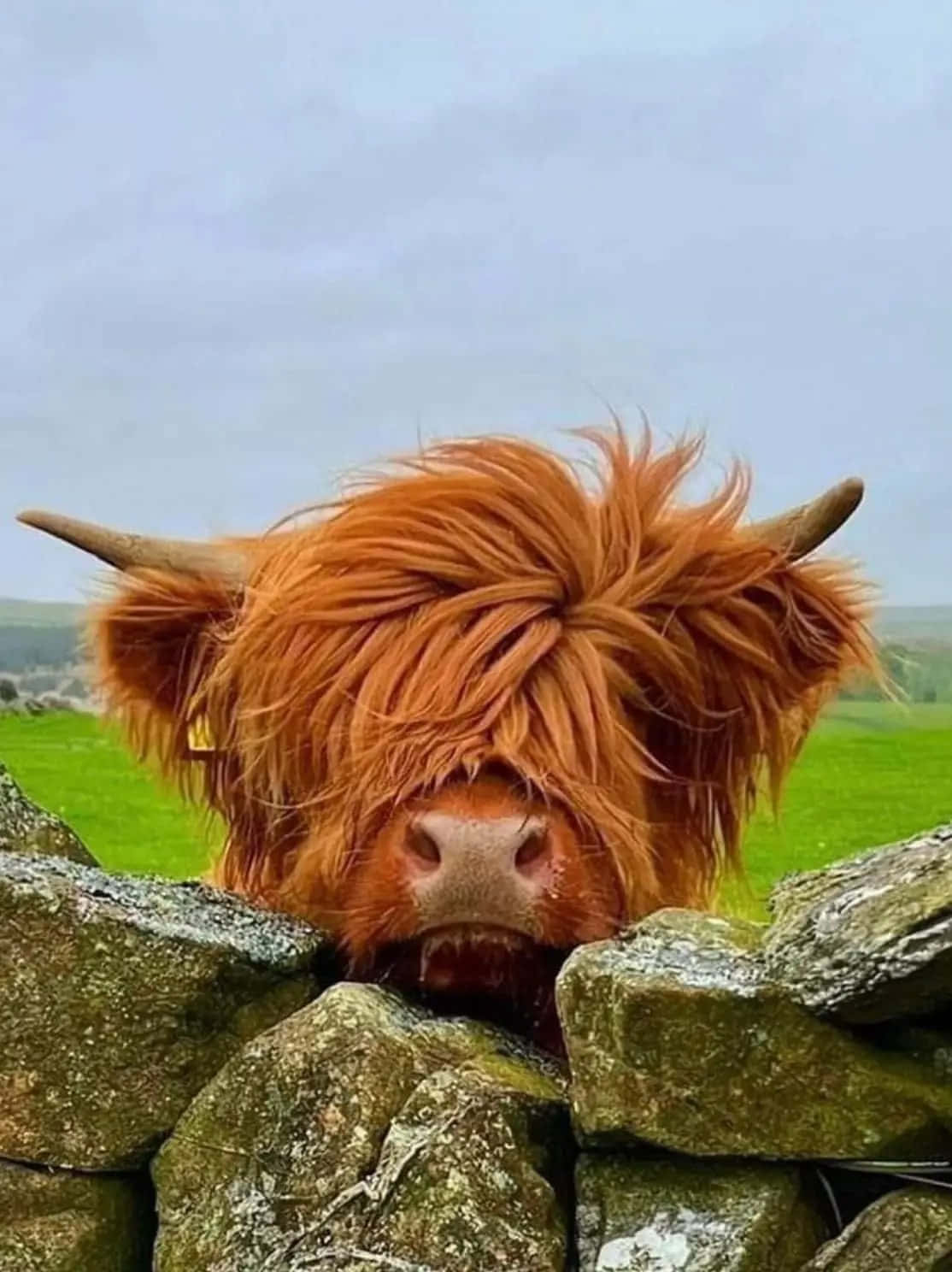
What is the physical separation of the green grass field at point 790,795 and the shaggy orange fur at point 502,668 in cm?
438

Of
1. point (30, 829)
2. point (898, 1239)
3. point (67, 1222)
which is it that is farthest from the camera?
point (30, 829)

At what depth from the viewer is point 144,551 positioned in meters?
3.82

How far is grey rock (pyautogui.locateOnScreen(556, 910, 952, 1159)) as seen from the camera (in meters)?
1.80

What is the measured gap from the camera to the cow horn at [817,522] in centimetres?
363

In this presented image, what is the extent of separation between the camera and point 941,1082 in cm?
184

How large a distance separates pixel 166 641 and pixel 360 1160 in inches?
82.1

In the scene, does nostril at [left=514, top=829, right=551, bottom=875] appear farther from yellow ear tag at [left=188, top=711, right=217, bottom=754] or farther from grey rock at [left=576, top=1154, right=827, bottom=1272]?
yellow ear tag at [left=188, top=711, right=217, bottom=754]

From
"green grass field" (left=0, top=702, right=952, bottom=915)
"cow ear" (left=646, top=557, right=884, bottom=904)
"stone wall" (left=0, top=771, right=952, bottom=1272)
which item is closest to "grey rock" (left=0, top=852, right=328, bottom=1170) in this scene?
"stone wall" (left=0, top=771, right=952, bottom=1272)

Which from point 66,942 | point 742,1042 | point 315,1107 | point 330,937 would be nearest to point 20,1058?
point 66,942

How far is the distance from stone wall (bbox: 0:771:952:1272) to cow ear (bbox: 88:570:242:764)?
64.5 inches

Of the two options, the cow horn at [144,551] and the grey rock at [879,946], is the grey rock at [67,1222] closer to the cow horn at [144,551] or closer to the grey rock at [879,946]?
the grey rock at [879,946]

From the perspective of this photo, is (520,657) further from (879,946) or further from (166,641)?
(879,946)

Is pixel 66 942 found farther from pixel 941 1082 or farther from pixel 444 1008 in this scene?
pixel 941 1082

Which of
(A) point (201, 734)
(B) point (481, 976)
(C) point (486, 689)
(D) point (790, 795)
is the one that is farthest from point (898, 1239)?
(D) point (790, 795)
